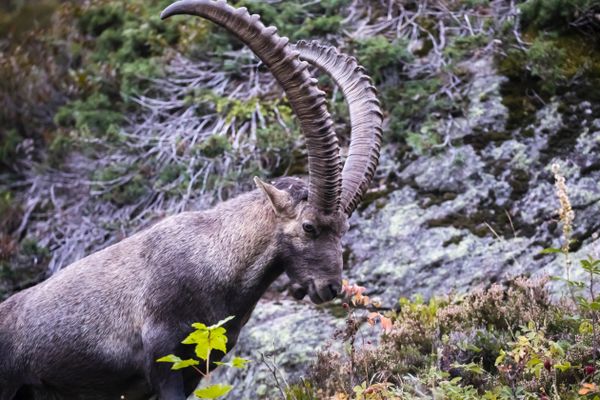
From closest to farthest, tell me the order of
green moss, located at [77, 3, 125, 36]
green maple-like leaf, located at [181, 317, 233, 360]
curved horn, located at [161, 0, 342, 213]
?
green maple-like leaf, located at [181, 317, 233, 360], curved horn, located at [161, 0, 342, 213], green moss, located at [77, 3, 125, 36]

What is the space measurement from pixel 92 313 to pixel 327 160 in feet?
7.20

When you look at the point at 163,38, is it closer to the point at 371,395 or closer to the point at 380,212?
the point at 380,212

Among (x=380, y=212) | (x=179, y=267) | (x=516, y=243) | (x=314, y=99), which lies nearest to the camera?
(x=314, y=99)

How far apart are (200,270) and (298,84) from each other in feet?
4.94

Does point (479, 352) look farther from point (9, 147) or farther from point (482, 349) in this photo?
point (9, 147)

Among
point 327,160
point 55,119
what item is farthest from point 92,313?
point 55,119

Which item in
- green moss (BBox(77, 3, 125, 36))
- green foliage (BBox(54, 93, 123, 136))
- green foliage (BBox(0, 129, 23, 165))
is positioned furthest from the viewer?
green moss (BBox(77, 3, 125, 36))

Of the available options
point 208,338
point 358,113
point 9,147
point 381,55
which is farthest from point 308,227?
point 9,147

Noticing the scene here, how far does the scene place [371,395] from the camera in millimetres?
4930

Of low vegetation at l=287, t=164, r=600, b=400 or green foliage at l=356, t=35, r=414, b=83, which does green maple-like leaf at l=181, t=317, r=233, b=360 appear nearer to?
low vegetation at l=287, t=164, r=600, b=400

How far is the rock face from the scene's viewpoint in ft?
25.0

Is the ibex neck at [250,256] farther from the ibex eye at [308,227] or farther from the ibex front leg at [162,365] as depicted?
the ibex front leg at [162,365]

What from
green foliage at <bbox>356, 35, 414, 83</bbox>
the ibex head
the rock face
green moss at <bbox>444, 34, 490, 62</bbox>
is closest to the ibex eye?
the ibex head

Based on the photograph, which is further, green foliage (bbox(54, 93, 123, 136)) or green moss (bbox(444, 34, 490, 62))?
green foliage (bbox(54, 93, 123, 136))
